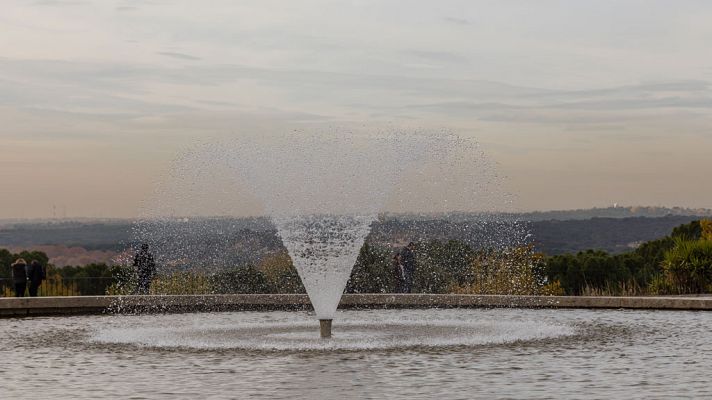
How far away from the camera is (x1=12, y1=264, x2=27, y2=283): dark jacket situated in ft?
117

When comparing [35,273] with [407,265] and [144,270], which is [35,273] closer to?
[144,270]

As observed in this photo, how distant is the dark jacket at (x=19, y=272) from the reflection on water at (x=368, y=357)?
5.06 metres

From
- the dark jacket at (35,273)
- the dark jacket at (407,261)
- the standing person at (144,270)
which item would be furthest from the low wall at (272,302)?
the dark jacket at (35,273)

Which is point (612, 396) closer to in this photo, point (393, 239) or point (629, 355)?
point (629, 355)

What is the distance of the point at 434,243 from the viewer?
4509 cm

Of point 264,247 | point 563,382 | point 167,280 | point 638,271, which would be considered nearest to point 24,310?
point 167,280

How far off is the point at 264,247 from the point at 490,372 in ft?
147

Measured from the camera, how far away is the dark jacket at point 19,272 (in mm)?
35688

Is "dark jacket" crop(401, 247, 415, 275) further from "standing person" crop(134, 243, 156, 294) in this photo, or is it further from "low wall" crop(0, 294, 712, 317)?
"standing person" crop(134, 243, 156, 294)

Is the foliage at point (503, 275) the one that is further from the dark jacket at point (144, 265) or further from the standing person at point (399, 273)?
the dark jacket at point (144, 265)

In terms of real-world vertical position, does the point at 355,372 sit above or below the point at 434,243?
below

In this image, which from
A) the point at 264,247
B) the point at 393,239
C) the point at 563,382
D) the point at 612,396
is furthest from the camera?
the point at 264,247

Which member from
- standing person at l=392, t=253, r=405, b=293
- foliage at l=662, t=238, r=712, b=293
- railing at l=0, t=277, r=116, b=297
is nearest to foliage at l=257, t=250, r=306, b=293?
standing person at l=392, t=253, r=405, b=293

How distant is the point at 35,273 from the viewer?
36375mm
